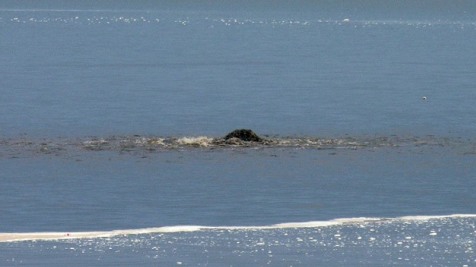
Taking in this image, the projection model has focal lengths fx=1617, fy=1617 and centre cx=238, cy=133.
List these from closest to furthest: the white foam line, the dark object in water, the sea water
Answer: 1. the sea water
2. the white foam line
3. the dark object in water

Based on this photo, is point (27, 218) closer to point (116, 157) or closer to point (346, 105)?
point (116, 157)

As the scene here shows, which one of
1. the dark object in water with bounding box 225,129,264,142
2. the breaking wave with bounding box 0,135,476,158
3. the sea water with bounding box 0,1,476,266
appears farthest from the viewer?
the dark object in water with bounding box 225,129,264,142

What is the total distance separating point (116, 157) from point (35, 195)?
7.00 metres

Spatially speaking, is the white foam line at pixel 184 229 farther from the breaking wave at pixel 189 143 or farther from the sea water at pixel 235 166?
the breaking wave at pixel 189 143

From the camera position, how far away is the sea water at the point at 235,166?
2397 cm

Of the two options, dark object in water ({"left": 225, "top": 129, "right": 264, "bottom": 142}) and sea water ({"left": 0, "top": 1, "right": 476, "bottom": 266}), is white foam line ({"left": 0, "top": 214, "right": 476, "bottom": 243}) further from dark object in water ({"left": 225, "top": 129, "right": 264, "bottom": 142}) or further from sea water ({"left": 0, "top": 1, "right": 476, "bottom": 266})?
dark object in water ({"left": 225, "top": 129, "right": 264, "bottom": 142})

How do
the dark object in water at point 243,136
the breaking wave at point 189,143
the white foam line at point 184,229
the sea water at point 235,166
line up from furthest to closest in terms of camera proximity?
1. the dark object in water at point 243,136
2. the breaking wave at point 189,143
3. the white foam line at point 184,229
4. the sea water at point 235,166

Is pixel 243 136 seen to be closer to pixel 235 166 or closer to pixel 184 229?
pixel 235 166

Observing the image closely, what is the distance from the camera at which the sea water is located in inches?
944

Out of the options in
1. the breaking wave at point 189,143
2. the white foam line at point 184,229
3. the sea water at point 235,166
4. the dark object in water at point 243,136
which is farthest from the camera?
the dark object in water at point 243,136

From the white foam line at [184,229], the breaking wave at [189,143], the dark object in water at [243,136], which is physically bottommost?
the breaking wave at [189,143]

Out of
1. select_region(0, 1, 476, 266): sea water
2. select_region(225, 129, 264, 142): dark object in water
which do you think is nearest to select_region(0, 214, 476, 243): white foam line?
select_region(0, 1, 476, 266): sea water

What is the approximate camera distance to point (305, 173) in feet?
120

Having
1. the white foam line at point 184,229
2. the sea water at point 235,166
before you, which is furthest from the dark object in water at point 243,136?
the white foam line at point 184,229
